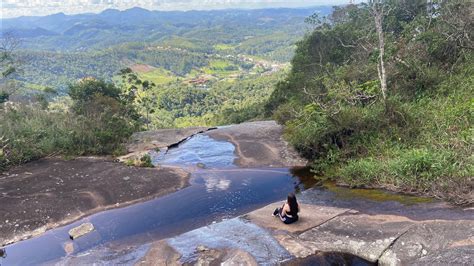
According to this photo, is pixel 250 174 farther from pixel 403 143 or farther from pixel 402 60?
pixel 402 60

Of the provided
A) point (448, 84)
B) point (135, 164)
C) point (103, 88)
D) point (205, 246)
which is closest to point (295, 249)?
point (205, 246)

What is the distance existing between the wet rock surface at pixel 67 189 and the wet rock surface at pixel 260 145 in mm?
4753

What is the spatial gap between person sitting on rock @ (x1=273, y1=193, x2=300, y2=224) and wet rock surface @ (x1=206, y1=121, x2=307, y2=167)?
8553 millimetres

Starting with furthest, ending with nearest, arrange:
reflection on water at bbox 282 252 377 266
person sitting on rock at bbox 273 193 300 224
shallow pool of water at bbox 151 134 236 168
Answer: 1. shallow pool of water at bbox 151 134 236 168
2. person sitting on rock at bbox 273 193 300 224
3. reflection on water at bbox 282 252 377 266

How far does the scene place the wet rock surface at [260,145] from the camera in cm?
2445

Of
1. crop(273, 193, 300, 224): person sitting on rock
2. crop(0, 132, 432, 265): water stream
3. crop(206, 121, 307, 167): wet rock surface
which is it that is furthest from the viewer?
crop(206, 121, 307, 167): wet rock surface

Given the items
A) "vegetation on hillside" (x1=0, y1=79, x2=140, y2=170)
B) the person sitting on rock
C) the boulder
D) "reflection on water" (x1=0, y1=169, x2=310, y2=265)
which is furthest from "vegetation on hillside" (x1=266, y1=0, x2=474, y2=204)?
"vegetation on hillside" (x1=0, y1=79, x2=140, y2=170)

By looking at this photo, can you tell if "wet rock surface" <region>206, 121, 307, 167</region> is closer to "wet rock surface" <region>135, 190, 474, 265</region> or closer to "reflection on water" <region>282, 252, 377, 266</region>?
"wet rock surface" <region>135, 190, 474, 265</region>

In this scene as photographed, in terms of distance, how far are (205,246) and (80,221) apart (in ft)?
23.3

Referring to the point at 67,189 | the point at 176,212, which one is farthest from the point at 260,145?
the point at 67,189

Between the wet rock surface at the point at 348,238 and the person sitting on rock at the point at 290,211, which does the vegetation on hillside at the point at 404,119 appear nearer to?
the wet rock surface at the point at 348,238

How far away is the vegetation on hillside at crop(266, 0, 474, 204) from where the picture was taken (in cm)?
1684

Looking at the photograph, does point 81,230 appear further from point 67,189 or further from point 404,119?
point 404,119

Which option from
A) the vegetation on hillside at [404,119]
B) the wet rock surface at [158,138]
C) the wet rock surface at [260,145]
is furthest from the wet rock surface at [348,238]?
the wet rock surface at [158,138]
